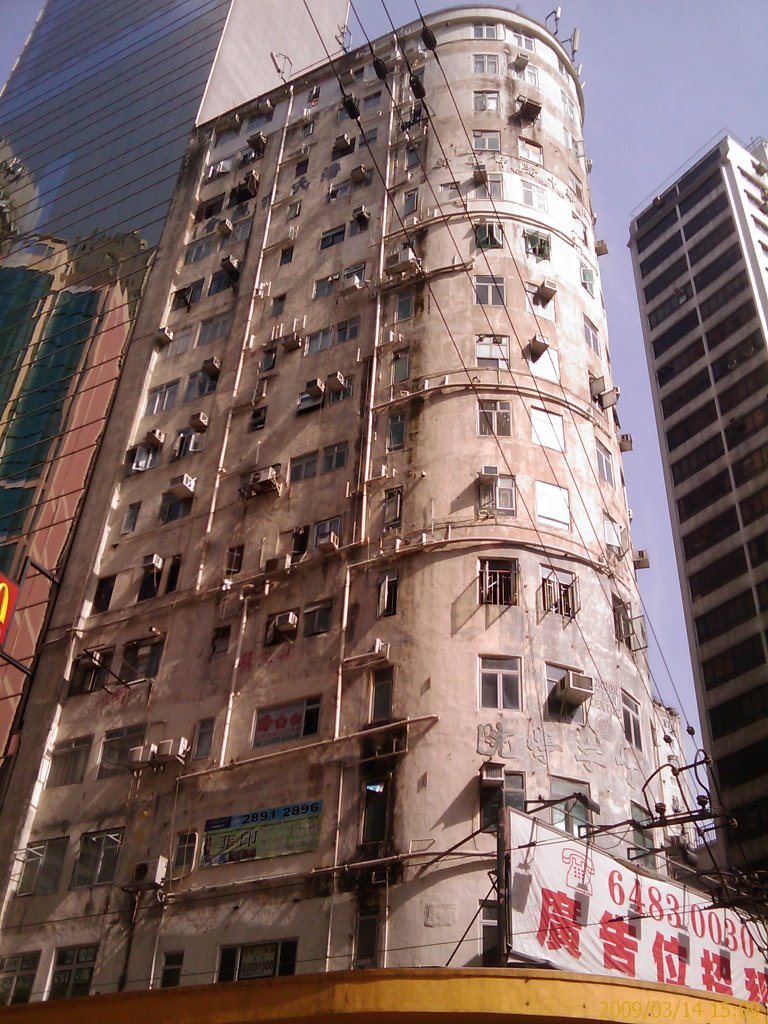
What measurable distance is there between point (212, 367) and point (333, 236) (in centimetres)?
569

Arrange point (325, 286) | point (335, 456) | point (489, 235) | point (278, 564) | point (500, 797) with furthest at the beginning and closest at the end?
point (325, 286) < point (489, 235) < point (335, 456) < point (278, 564) < point (500, 797)

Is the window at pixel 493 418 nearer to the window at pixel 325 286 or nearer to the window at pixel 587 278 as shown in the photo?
the window at pixel 587 278

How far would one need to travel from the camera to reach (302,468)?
85.4 ft

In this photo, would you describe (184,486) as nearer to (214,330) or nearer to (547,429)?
(214,330)

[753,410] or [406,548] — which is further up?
[753,410]

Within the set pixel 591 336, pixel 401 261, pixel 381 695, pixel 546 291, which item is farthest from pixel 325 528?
pixel 591 336

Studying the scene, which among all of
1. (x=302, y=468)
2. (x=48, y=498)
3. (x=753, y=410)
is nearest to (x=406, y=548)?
(x=302, y=468)

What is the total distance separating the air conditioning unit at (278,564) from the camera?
78.7 feet

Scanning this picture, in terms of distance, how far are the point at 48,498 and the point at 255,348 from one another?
318 inches

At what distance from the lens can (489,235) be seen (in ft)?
91.0

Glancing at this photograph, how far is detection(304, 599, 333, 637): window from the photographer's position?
2247 centimetres

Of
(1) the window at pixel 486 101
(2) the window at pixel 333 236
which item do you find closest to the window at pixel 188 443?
(2) the window at pixel 333 236

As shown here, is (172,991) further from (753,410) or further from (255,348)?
(753,410)

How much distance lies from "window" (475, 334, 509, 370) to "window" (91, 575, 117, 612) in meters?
11.6
